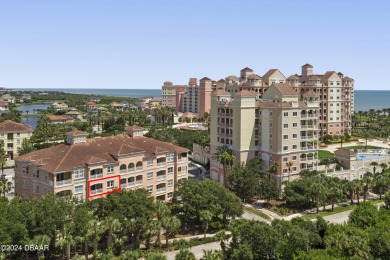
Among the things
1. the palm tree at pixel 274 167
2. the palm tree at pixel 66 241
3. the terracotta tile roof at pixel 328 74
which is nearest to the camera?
the palm tree at pixel 66 241

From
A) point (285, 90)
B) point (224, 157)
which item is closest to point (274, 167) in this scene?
point (224, 157)

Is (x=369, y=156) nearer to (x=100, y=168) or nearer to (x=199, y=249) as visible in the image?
(x=199, y=249)

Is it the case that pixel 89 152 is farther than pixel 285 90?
No

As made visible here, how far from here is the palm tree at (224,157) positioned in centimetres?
7081

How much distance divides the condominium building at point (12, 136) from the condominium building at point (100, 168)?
41.8m

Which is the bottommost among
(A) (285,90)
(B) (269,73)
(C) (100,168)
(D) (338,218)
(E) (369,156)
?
(D) (338,218)

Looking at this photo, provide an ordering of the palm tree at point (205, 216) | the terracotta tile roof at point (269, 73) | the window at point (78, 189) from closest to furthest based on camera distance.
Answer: the palm tree at point (205, 216) < the window at point (78, 189) < the terracotta tile roof at point (269, 73)

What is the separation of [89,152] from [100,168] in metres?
3.88

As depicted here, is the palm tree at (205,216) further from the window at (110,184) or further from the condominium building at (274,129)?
the condominium building at (274,129)

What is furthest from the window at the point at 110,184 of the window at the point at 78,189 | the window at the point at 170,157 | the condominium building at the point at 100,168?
the window at the point at 170,157

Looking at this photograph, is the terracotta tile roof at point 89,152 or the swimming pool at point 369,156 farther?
the swimming pool at point 369,156

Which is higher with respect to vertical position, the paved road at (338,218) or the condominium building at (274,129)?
the condominium building at (274,129)

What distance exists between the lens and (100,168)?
55094 millimetres

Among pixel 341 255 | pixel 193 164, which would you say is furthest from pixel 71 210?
pixel 193 164
